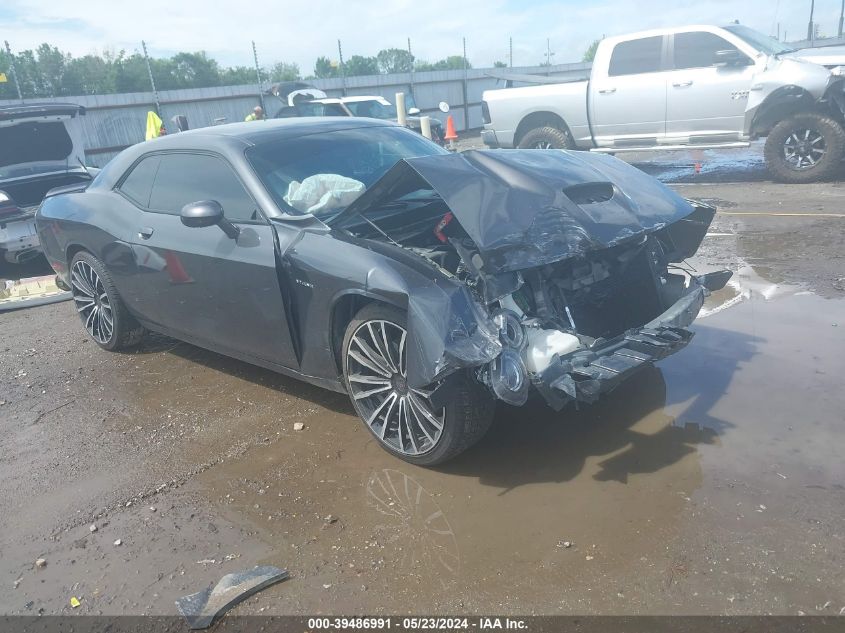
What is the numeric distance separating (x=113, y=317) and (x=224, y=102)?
50.8ft

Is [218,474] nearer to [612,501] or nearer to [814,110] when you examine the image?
[612,501]

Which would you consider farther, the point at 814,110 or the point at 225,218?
the point at 814,110

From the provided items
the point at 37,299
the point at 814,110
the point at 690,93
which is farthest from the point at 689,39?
the point at 37,299

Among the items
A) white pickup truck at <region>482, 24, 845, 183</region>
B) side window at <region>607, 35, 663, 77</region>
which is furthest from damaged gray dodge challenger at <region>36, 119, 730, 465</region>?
side window at <region>607, 35, 663, 77</region>

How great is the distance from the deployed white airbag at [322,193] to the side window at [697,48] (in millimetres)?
8073

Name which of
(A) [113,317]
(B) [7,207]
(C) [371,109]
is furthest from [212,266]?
(C) [371,109]

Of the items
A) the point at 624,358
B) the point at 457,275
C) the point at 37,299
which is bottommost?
the point at 37,299

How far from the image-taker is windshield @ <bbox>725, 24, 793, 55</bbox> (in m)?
10.0

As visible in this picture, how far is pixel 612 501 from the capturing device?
10.4 feet

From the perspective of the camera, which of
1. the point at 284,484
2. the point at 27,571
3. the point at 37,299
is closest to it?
the point at 27,571

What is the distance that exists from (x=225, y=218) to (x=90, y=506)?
1.74m

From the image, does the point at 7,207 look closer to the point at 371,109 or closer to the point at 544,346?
the point at 544,346

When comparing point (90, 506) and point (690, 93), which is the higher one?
point (690, 93)

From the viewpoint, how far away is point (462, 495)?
336cm
